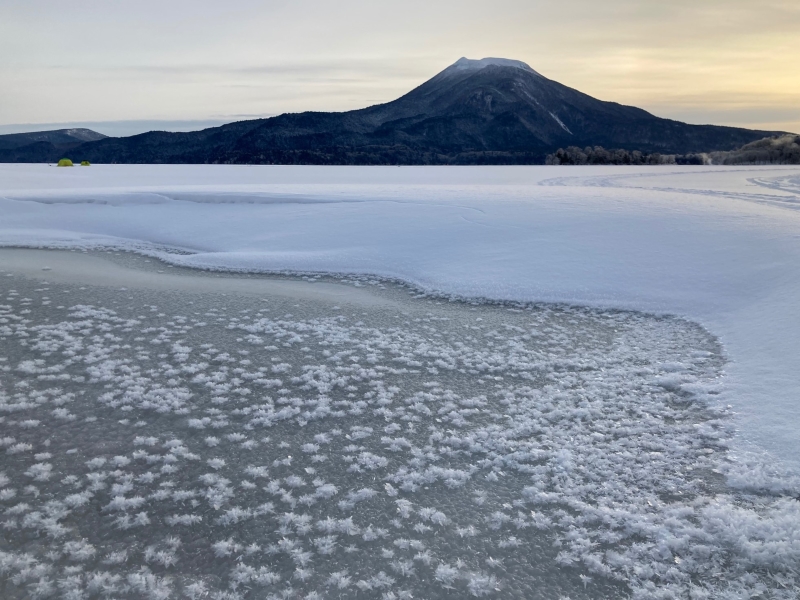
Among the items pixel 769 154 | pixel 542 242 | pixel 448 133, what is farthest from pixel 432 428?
pixel 448 133

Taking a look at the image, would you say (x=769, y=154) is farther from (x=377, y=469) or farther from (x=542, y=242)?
(x=377, y=469)

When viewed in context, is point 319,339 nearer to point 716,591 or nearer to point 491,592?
point 491,592

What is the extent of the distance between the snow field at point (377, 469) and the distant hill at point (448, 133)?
59.5 m

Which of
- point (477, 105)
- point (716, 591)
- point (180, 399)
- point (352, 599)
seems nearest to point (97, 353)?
point (180, 399)

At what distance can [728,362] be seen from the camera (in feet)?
17.7

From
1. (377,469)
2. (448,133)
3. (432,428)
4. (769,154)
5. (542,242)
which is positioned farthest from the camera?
(448,133)

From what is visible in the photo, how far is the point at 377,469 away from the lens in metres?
3.69

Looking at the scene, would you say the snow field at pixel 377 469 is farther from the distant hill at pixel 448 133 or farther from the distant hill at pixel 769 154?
the distant hill at pixel 448 133

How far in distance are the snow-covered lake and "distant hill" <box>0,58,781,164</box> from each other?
57.8 metres

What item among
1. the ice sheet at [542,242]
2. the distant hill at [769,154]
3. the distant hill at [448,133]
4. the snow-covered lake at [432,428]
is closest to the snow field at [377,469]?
the snow-covered lake at [432,428]

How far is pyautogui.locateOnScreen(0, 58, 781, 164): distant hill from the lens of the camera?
274 ft

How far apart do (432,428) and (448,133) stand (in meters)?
148

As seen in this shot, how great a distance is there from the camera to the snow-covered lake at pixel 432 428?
287 cm

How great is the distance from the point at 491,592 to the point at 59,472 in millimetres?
2720
